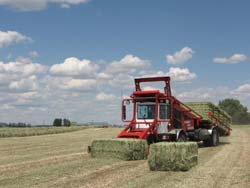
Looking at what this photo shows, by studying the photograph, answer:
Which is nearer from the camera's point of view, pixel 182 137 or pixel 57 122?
pixel 182 137

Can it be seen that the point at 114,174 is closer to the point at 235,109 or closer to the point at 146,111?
the point at 146,111

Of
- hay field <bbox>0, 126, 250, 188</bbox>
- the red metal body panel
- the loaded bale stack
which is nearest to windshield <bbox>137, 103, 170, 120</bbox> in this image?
the red metal body panel

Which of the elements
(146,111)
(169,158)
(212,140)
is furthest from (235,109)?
(169,158)

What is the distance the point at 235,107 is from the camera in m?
118

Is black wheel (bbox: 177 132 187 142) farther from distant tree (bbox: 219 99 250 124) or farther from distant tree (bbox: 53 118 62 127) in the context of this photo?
distant tree (bbox: 219 99 250 124)

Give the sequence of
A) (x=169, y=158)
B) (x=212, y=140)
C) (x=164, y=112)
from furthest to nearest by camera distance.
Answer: (x=212, y=140) → (x=164, y=112) → (x=169, y=158)

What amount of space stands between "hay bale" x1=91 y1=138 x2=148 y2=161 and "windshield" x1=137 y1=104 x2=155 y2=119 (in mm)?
2685

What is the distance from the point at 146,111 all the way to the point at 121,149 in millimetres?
3559

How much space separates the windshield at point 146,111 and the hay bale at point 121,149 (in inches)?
106

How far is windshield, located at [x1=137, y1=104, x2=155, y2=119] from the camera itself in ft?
63.7

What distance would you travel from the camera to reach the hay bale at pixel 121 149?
643 inches

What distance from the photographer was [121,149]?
1641 centimetres

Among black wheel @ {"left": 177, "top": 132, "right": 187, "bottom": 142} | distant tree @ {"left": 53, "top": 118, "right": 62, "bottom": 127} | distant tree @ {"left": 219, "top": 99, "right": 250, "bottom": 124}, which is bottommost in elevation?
black wheel @ {"left": 177, "top": 132, "right": 187, "bottom": 142}

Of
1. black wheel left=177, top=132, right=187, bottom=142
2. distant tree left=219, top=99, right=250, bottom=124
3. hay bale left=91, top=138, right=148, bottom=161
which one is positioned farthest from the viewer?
distant tree left=219, top=99, right=250, bottom=124
